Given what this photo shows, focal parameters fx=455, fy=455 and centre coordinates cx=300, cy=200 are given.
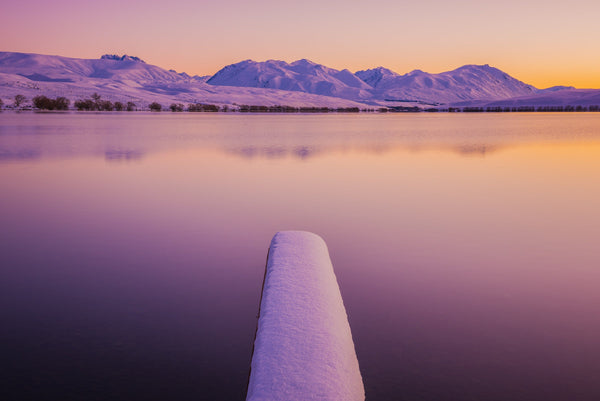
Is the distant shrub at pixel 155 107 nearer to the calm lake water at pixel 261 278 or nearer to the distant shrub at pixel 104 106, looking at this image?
the distant shrub at pixel 104 106

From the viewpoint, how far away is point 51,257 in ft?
21.3

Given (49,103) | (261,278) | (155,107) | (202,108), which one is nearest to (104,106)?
(49,103)

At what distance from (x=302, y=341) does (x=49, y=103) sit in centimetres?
9662

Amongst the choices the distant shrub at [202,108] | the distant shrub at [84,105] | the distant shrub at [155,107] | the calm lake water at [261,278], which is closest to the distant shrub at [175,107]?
the distant shrub at [202,108]

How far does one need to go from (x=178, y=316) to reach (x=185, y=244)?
2.60 meters

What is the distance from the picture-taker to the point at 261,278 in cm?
585

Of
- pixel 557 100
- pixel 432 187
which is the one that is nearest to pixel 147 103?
pixel 432 187

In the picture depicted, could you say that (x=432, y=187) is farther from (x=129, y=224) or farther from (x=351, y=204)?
(x=129, y=224)

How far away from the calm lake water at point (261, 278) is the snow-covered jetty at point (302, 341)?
0.54 meters

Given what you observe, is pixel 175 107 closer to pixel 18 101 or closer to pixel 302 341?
pixel 18 101

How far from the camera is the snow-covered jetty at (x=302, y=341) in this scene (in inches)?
116

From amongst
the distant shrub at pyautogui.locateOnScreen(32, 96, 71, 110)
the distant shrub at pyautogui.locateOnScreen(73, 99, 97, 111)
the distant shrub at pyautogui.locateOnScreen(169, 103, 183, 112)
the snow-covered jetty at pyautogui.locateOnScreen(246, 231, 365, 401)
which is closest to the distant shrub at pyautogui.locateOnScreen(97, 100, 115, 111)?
the distant shrub at pyautogui.locateOnScreen(73, 99, 97, 111)

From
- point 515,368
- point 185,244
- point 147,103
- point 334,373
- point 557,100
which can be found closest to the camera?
point 334,373

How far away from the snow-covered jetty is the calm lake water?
536 millimetres
